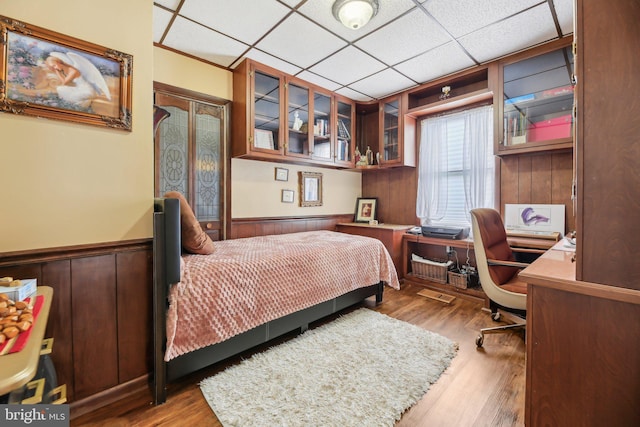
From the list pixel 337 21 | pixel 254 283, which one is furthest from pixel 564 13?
pixel 254 283

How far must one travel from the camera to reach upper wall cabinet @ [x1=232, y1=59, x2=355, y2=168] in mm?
2891

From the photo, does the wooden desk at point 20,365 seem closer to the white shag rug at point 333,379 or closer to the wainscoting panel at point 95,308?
the wainscoting panel at point 95,308

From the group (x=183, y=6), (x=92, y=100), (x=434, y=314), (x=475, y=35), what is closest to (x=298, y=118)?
(x=183, y=6)

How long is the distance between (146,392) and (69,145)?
1.44 metres

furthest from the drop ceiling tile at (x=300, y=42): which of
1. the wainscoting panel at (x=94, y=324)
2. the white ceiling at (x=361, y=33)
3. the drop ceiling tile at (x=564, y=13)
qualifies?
the wainscoting panel at (x=94, y=324)

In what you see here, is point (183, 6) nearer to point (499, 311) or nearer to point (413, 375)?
point (413, 375)

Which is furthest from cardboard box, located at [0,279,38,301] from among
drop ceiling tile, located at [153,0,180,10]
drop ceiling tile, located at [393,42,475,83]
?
drop ceiling tile, located at [393,42,475,83]

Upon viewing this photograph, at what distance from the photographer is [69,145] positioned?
1388 mm

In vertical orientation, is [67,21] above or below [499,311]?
above

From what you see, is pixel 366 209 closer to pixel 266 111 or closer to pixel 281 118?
pixel 281 118

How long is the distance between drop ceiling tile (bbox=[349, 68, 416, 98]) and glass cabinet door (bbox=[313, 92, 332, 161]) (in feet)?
1.33

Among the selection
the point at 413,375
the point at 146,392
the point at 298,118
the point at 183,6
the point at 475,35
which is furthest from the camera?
the point at 298,118

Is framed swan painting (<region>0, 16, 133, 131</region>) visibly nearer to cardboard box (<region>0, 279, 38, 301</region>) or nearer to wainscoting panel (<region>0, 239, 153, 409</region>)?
wainscoting panel (<region>0, 239, 153, 409</region>)

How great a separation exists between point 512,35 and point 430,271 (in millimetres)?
2573
